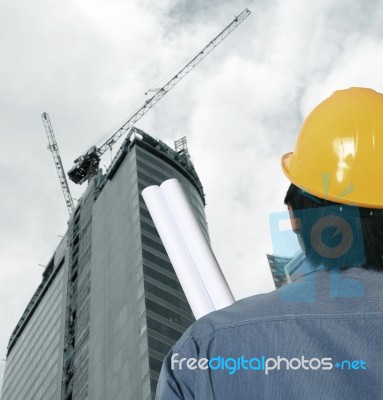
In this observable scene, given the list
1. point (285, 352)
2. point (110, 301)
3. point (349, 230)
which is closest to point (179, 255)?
point (349, 230)

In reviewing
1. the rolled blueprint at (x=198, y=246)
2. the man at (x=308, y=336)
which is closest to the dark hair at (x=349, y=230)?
the man at (x=308, y=336)

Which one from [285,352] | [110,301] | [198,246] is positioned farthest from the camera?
[110,301]

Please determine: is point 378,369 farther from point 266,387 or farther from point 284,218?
point 284,218

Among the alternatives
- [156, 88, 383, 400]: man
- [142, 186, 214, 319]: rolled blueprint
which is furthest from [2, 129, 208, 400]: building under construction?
[156, 88, 383, 400]: man

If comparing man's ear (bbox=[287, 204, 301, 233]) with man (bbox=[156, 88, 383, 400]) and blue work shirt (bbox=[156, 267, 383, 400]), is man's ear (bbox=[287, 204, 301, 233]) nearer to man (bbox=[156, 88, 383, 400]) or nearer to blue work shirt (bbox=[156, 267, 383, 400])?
man (bbox=[156, 88, 383, 400])

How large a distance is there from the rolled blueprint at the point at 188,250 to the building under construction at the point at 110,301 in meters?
46.0

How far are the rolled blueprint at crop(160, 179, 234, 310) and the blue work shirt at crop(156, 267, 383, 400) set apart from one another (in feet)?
2.21

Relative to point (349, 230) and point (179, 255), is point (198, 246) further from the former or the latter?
point (349, 230)

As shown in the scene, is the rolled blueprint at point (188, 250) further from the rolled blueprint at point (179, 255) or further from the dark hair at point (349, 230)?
the dark hair at point (349, 230)

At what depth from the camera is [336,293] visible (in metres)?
1.77

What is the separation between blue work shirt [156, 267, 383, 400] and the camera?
5.25ft

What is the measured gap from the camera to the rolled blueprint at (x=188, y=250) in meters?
2.44

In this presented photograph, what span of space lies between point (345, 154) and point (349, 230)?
0.96 feet

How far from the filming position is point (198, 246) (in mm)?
2523
